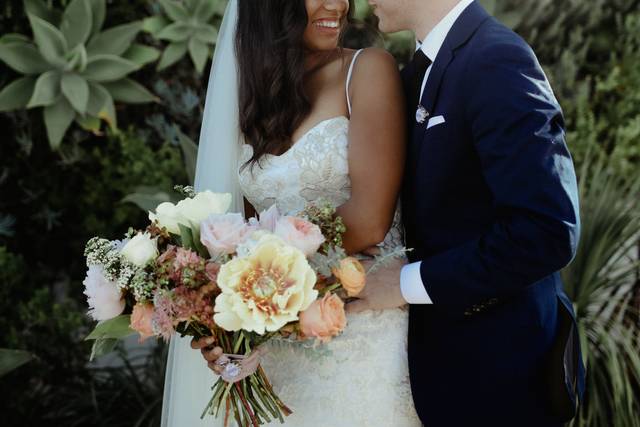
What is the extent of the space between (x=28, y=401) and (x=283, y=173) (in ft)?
7.21

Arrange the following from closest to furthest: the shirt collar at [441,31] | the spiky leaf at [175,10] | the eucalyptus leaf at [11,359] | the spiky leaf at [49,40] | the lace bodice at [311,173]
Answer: the shirt collar at [441,31], the lace bodice at [311,173], the eucalyptus leaf at [11,359], the spiky leaf at [49,40], the spiky leaf at [175,10]

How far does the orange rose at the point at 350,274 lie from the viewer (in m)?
1.64

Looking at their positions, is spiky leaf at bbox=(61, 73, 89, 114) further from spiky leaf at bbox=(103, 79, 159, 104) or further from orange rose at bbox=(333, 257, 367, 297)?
orange rose at bbox=(333, 257, 367, 297)

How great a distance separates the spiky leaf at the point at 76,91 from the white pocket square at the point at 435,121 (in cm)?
192

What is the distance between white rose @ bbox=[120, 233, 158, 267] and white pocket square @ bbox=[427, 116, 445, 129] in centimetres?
73

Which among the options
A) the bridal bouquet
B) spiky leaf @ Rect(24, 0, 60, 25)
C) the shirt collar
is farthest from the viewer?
spiky leaf @ Rect(24, 0, 60, 25)

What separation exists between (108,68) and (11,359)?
1.33 metres

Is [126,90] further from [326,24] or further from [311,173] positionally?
[311,173]

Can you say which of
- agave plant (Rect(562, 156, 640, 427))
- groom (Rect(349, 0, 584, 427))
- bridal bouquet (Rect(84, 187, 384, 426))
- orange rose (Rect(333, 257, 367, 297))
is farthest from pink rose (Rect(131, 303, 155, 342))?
agave plant (Rect(562, 156, 640, 427))

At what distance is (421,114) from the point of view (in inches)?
74.2

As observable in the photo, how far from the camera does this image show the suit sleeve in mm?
1607

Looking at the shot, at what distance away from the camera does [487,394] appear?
186 centimetres

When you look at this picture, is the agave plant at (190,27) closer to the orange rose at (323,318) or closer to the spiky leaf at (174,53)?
the spiky leaf at (174,53)

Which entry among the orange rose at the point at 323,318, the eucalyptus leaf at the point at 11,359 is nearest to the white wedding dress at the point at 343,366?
the orange rose at the point at 323,318
